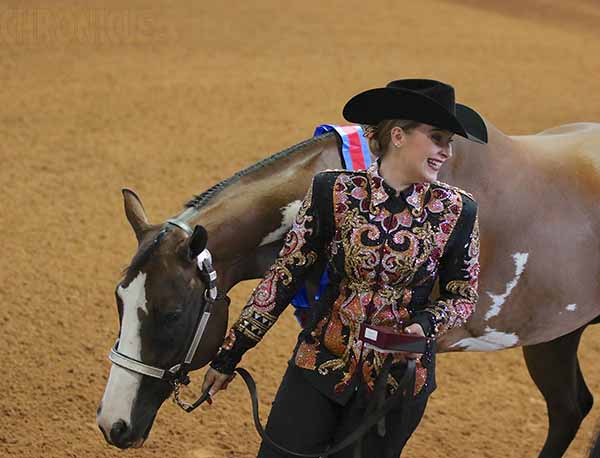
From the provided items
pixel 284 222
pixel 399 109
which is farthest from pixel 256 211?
pixel 399 109

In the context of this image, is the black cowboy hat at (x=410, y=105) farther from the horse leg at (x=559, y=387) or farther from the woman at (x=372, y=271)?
the horse leg at (x=559, y=387)

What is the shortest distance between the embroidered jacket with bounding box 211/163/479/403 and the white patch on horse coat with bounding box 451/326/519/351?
103cm

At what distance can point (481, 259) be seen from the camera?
379cm

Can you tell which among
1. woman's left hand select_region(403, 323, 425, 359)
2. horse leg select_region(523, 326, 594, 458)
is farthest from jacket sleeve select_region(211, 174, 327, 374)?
horse leg select_region(523, 326, 594, 458)

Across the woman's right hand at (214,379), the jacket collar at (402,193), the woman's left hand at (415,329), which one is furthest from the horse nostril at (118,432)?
the jacket collar at (402,193)

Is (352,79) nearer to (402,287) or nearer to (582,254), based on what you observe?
(582,254)

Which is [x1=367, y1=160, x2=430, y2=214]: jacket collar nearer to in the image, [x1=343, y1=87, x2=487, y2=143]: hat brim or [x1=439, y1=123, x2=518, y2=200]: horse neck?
[x1=343, y1=87, x2=487, y2=143]: hat brim

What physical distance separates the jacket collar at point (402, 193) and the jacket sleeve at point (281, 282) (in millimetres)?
183

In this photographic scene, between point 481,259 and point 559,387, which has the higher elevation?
point 481,259

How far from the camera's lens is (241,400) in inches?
210

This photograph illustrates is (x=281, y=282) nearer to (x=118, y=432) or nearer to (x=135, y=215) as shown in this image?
(x=135, y=215)

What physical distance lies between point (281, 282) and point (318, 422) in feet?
1.60

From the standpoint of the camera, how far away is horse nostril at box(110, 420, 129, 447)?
3.10 m

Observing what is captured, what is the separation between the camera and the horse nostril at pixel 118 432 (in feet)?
10.2
